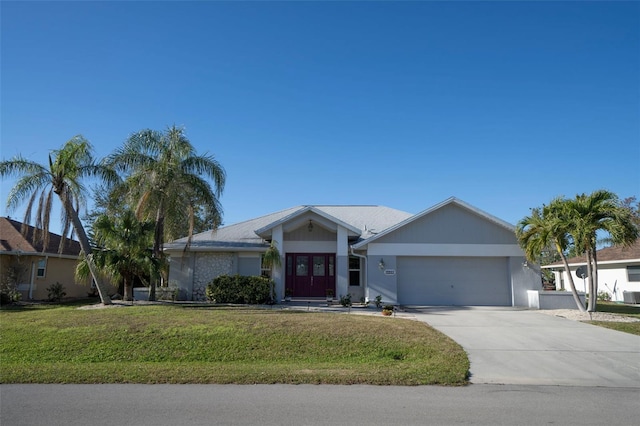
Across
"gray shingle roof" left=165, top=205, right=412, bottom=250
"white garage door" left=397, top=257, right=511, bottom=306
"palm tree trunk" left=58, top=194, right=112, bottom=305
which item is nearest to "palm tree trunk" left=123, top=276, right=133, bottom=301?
"palm tree trunk" left=58, top=194, right=112, bottom=305

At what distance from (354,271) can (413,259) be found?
303cm

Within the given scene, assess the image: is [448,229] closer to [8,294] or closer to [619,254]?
[619,254]

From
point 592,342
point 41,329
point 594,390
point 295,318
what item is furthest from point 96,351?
point 592,342

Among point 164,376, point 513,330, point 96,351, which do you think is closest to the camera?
point 164,376

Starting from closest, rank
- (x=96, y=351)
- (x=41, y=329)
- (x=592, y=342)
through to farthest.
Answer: (x=96, y=351) → (x=592, y=342) → (x=41, y=329)

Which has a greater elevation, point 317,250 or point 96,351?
point 317,250

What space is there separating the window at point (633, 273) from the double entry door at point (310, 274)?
58.0 feet

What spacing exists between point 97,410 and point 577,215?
53.8 ft

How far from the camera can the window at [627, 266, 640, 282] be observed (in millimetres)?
24131

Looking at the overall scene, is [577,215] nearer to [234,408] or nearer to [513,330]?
[513,330]

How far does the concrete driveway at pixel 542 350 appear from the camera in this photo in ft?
25.6

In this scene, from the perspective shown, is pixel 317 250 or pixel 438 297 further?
pixel 317 250

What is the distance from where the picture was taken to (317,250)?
20906 millimetres

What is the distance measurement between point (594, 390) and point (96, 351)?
33.4 feet
